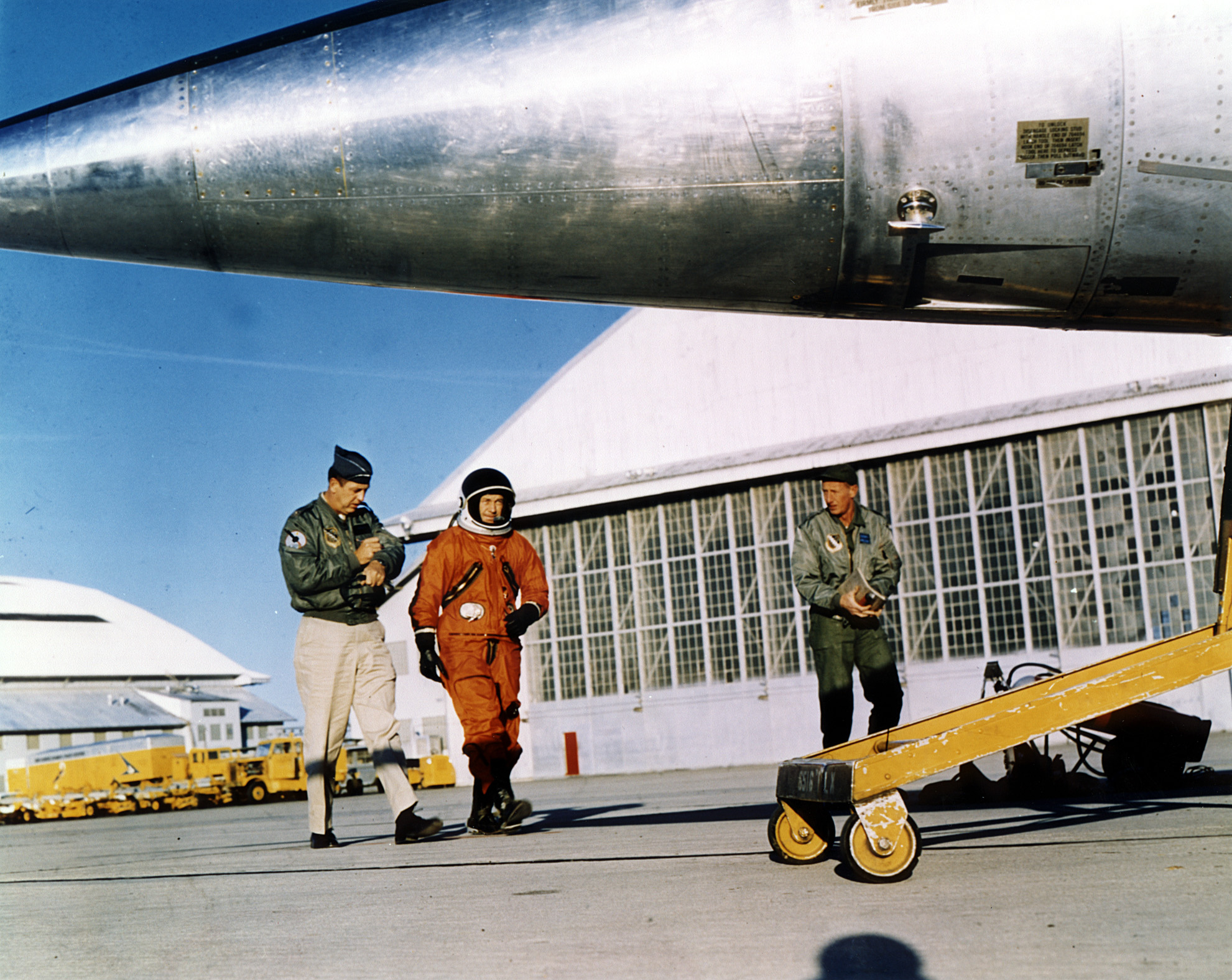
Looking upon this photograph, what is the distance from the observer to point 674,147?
338 cm

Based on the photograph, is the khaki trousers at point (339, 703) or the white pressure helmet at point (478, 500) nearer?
the khaki trousers at point (339, 703)

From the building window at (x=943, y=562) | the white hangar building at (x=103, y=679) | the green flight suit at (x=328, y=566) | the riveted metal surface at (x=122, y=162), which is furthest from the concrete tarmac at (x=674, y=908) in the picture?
the white hangar building at (x=103, y=679)

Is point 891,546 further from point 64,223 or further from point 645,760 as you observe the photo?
point 645,760

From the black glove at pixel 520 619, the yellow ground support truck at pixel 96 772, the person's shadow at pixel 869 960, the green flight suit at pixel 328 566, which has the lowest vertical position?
the yellow ground support truck at pixel 96 772

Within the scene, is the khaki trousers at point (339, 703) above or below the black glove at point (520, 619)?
below

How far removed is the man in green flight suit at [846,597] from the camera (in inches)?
215

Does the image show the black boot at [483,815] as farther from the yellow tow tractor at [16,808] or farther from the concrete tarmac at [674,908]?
the yellow tow tractor at [16,808]

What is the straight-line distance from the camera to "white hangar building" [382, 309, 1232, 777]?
18.4 m

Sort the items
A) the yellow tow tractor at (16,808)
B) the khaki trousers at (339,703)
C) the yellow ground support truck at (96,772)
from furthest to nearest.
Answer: the yellow ground support truck at (96,772)
the yellow tow tractor at (16,808)
the khaki trousers at (339,703)

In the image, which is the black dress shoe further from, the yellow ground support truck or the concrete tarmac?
the yellow ground support truck

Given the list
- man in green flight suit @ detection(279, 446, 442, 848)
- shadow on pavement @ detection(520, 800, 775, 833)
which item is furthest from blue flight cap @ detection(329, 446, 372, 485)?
shadow on pavement @ detection(520, 800, 775, 833)

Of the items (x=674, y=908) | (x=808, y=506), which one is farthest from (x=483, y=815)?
(x=808, y=506)

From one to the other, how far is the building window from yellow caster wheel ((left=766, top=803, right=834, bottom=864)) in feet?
51.8

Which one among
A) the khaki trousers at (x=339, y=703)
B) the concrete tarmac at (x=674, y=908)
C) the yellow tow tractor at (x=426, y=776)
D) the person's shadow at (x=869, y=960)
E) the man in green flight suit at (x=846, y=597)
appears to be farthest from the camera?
the yellow tow tractor at (x=426, y=776)
